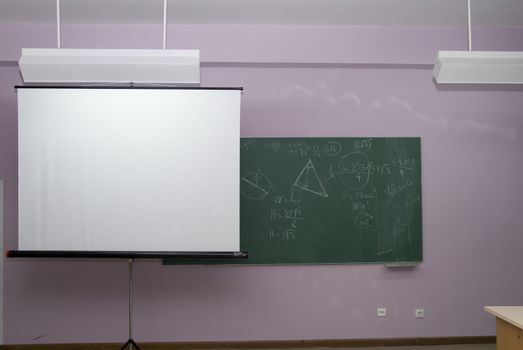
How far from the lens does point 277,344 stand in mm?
4301

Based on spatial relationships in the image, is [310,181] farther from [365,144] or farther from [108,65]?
[108,65]

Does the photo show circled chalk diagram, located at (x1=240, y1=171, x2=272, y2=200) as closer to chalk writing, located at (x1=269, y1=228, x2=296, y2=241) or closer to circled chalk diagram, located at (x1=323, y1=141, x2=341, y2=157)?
chalk writing, located at (x1=269, y1=228, x2=296, y2=241)

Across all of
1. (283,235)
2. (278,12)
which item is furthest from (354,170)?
(278,12)

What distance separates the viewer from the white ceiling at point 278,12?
3.79 m

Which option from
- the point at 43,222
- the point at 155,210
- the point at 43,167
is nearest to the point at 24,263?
the point at 43,222

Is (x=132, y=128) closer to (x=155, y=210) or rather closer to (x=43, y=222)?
(x=155, y=210)

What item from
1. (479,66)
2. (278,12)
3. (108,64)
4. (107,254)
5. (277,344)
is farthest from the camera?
(277,344)

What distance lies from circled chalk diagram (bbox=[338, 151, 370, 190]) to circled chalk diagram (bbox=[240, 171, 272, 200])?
2.24ft

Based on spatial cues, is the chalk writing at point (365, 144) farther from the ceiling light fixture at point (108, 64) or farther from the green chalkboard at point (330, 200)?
the ceiling light fixture at point (108, 64)

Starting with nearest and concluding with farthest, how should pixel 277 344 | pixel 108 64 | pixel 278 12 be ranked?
pixel 108 64
pixel 278 12
pixel 277 344

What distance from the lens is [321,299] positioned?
434 centimetres

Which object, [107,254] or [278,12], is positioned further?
[278,12]

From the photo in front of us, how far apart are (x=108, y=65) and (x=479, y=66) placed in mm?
2321

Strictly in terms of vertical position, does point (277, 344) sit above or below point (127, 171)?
below
